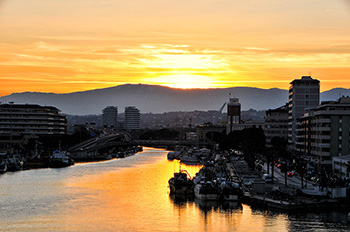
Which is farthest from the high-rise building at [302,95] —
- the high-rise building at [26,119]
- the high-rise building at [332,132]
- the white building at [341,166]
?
the high-rise building at [26,119]

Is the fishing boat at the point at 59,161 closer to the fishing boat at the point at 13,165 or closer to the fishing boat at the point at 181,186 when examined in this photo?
the fishing boat at the point at 13,165

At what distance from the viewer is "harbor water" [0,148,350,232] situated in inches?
1260

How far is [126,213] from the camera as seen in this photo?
36031mm

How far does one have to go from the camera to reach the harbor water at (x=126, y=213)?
105 feet

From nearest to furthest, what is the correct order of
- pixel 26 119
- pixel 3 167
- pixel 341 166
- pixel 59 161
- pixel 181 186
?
pixel 181 186, pixel 341 166, pixel 3 167, pixel 59 161, pixel 26 119

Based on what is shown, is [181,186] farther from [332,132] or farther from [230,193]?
[332,132]

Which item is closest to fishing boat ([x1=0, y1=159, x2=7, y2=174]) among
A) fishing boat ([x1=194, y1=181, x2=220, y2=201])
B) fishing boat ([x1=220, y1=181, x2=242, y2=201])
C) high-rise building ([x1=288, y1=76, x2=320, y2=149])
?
fishing boat ([x1=194, y1=181, x2=220, y2=201])

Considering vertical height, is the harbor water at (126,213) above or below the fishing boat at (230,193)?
below

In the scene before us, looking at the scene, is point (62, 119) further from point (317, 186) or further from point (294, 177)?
point (317, 186)

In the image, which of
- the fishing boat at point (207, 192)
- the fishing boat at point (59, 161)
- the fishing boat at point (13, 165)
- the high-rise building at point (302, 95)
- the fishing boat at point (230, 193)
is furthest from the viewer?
the high-rise building at point (302, 95)

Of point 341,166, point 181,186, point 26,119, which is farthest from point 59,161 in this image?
point 341,166

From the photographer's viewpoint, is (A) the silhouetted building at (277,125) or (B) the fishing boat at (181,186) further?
(A) the silhouetted building at (277,125)

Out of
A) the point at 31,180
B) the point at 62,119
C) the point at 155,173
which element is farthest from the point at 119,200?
the point at 62,119

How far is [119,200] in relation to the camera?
41219mm
